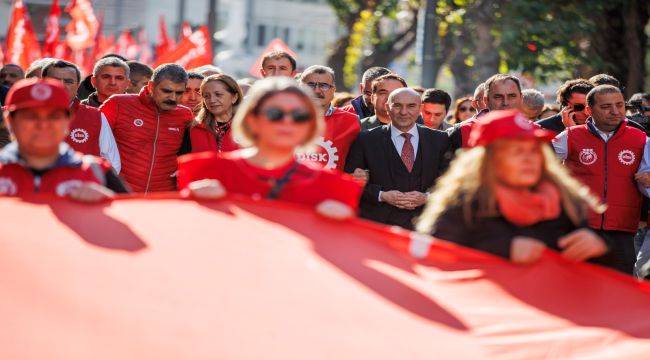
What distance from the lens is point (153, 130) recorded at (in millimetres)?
9938

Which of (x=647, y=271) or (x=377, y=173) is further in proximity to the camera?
(x=377, y=173)

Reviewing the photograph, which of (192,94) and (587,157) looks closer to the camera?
(587,157)

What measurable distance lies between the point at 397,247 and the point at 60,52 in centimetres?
1912

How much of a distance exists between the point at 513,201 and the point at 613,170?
4.23 metres

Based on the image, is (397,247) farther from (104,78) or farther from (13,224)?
(104,78)

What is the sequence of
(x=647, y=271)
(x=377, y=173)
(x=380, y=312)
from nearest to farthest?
(x=380, y=312)
(x=647, y=271)
(x=377, y=173)

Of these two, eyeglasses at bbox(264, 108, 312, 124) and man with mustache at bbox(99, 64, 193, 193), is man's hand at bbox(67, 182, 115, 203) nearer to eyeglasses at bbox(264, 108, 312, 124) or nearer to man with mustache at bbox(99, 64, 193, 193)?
eyeglasses at bbox(264, 108, 312, 124)

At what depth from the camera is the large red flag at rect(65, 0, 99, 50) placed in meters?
25.4

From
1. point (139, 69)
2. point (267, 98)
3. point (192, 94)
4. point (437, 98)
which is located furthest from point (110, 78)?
point (267, 98)

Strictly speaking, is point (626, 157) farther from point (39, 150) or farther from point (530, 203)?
point (39, 150)

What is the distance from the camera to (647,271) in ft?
26.5

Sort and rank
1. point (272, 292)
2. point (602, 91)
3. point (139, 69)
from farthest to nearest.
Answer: point (139, 69)
point (602, 91)
point (272, 292)

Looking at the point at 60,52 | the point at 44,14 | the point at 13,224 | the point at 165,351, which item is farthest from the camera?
the point at 44,14

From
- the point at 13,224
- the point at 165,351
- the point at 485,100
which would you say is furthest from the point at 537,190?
the point at 485,100
